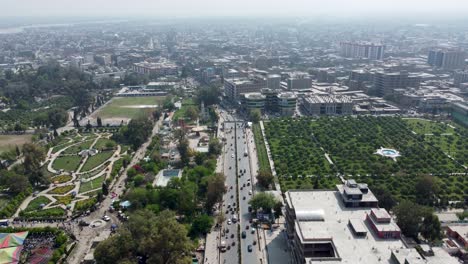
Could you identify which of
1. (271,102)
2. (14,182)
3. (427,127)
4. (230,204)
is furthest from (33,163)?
(427,127)

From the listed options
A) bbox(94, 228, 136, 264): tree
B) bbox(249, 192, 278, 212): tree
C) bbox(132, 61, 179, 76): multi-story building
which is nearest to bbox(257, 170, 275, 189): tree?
bbox(249, 192, 278, 212): tree

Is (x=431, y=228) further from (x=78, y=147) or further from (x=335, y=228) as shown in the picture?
(x=78, y=147)

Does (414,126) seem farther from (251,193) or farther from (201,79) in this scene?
→ (201,79)

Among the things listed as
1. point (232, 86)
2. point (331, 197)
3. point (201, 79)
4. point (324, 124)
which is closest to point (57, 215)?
point (331, 197)

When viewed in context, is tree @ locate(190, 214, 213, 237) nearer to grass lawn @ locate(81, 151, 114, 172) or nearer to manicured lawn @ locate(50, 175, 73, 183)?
manicured lawn @ locate(50, 175, 73, 183)

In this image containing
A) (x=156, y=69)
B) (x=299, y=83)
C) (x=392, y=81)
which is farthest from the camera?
(x=156, y=69)
